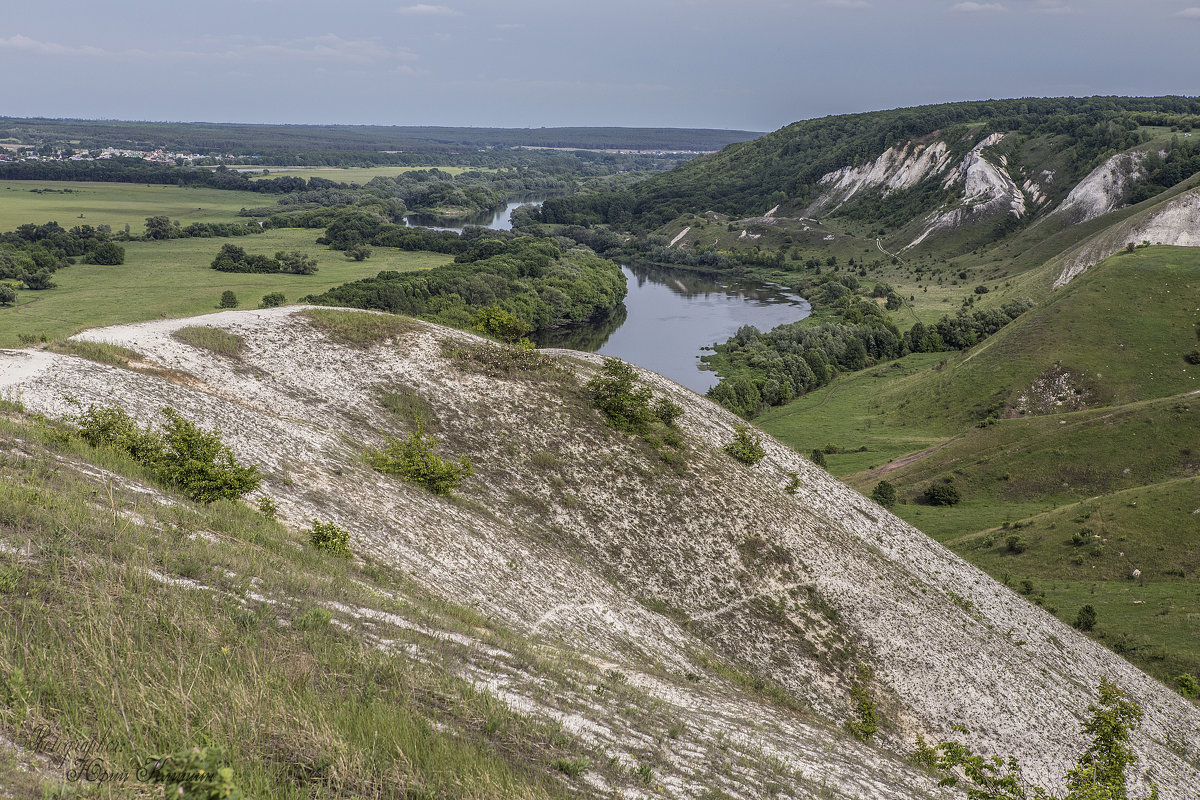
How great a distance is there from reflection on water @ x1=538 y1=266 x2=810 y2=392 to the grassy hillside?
1008 inches

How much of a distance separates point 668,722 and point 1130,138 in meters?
251

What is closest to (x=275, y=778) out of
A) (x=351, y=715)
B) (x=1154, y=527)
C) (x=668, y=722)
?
(x=351, y=715)

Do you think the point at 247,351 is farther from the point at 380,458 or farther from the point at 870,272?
the point at 870,272

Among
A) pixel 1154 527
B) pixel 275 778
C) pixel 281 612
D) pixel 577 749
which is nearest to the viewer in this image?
pixel 275 778

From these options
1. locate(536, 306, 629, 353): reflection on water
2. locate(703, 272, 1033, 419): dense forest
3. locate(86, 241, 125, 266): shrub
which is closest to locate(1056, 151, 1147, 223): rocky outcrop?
locate(703, 272, 1033, 419): dense forest

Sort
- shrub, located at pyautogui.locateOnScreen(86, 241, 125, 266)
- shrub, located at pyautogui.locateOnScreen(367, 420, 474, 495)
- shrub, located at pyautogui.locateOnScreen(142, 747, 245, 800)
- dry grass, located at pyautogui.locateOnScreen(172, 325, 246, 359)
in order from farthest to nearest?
shrub, located at pyautogui.locateOnScreen(86, 241, 125, 266) → dry grass, located at pyautogui.locateOnScreen(172, 325, 246, 359) → shrub, located at pyautogui.locateOnScreen(367, 420, 474, 495) → shrub, located at pyautogui.locateOnScreen(142, 747, 245, 800)

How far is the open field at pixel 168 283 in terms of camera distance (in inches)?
3725

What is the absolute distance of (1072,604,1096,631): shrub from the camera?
44500 mm

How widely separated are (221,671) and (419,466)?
18532mm

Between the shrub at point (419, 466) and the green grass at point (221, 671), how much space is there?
12003 mm

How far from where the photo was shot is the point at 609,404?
37.5 meters

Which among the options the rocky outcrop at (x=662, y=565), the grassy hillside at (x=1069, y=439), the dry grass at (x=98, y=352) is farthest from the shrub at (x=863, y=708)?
the dry grass at (x=98, y=352)

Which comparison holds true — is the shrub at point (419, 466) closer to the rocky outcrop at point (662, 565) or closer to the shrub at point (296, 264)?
the rocky outcrop at point (662, 565)

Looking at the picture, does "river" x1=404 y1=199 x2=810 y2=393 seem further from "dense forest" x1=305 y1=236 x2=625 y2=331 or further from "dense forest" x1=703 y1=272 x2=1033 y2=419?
"dense forest" x1=703 y1=272 x2=1033 y2=419
